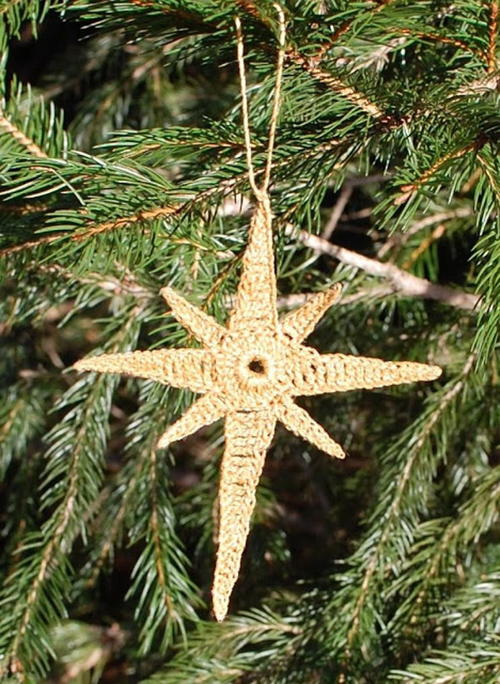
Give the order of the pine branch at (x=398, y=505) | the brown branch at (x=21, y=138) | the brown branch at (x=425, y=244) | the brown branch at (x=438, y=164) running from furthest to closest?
the brown branch at (x=425, y=244) → the pine branch at (x=398, y=505) → the brown branch at (x=21, y=138) → the brown branch at (x=438, y=164)

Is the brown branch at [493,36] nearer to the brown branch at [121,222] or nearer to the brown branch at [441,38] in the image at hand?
the brown branch at [441,38]

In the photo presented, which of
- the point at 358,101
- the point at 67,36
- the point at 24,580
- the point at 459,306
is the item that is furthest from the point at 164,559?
the point at 67,36

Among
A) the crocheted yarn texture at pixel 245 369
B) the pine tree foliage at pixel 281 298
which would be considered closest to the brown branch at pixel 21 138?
the pine tree foliage at pixel 281 298

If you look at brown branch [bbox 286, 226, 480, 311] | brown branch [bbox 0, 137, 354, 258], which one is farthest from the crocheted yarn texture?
brown branch [bbox 286, 226, 480, 311]

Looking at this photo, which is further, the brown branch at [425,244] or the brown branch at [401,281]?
the brown branch at [425,244]

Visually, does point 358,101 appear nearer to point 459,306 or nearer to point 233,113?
point 233,113

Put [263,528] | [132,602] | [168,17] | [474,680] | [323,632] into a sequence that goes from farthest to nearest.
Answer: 1. [132,602]
2. [263,528]
3. [323,632]
4. [474,680]
5. [168,17]

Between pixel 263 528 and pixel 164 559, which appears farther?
pixel 263 528
